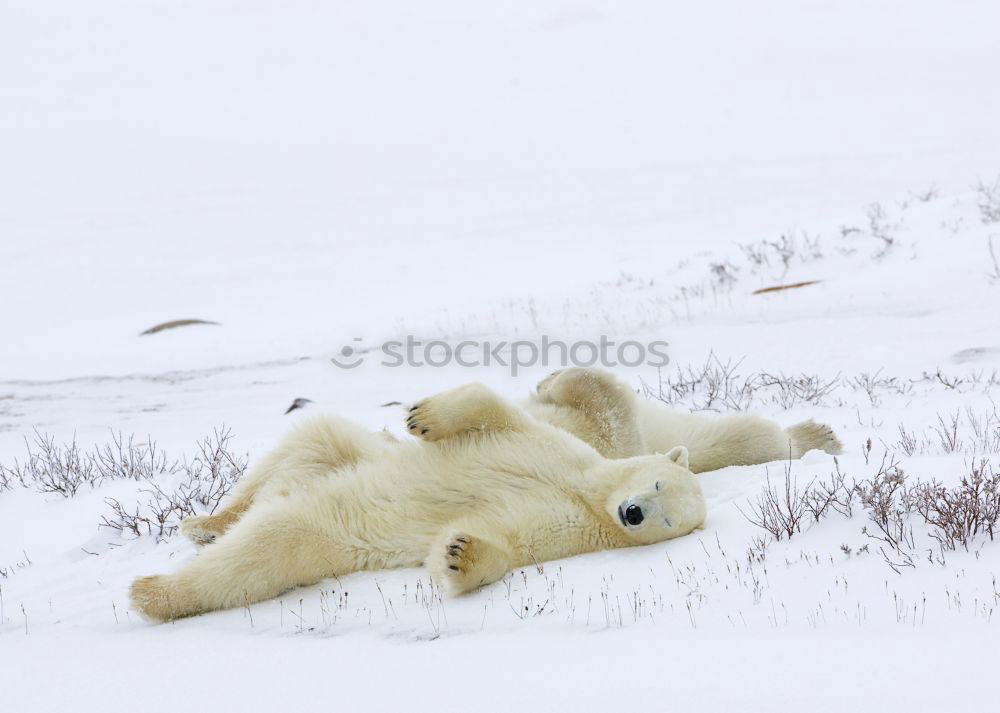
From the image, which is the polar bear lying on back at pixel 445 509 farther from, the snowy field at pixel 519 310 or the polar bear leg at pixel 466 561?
the snowy field at pixel 519 310

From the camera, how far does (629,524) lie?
4.23 meters

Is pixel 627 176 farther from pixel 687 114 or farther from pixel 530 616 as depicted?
pixel 530 616

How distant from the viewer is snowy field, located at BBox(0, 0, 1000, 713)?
333cm

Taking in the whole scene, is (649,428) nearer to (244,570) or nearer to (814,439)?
(814,439)

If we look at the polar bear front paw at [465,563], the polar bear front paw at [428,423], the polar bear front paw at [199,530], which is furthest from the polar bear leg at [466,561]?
the polar bear front paw at [199,530]

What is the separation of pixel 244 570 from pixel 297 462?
73 cm

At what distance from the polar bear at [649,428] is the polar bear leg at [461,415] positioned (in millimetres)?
769

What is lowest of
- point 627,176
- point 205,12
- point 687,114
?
point 627,176

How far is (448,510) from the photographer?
4.48 metres

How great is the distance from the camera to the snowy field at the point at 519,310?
3.33 m

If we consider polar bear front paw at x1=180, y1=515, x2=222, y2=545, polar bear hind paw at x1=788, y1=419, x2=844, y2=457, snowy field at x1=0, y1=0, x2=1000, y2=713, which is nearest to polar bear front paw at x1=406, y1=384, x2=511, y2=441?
snowy field at x1=0, y1=0, x2=1000, y2=713

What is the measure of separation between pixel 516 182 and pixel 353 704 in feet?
99.4

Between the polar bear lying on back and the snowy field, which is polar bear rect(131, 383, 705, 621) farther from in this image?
the snowy field

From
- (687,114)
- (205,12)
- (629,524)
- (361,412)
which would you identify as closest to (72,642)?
(629,524)
